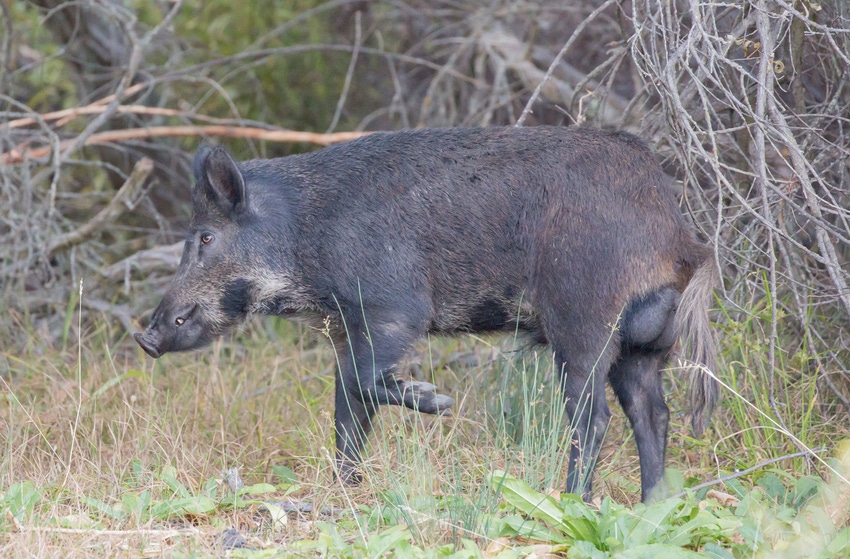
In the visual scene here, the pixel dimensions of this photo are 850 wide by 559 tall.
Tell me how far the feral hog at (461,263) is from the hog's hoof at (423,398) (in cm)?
1

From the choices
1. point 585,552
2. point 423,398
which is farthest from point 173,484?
point 585,552

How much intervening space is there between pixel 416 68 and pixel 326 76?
76 cm

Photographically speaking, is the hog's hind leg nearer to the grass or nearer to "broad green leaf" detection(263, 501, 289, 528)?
the grass

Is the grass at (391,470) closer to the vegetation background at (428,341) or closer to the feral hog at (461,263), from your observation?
the vegetation background at (428,341)

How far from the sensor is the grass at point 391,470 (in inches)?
121

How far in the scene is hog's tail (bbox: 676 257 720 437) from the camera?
12.5 ft

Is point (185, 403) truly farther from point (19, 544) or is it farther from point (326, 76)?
point (326, 76)

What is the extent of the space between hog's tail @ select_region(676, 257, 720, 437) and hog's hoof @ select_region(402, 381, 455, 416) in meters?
0.94

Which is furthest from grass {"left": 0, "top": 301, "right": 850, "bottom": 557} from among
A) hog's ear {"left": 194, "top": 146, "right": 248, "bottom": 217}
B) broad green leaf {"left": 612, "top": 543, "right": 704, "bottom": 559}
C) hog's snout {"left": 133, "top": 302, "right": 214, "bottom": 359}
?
hog's ear {"left": 194, "top": 146, "right": 248, "bottom": 217}

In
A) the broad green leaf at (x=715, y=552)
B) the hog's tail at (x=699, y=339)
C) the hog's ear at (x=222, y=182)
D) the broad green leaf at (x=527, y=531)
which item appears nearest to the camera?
the broad green leaf at (x=715, y=552)

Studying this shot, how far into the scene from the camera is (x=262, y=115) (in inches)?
323

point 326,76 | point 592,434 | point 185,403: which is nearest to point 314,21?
point 326,76

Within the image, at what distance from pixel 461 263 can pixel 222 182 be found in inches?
43.2

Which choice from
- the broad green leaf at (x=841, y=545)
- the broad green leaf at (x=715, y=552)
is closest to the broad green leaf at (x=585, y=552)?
the broad green leaf at (x=715, y=552)
